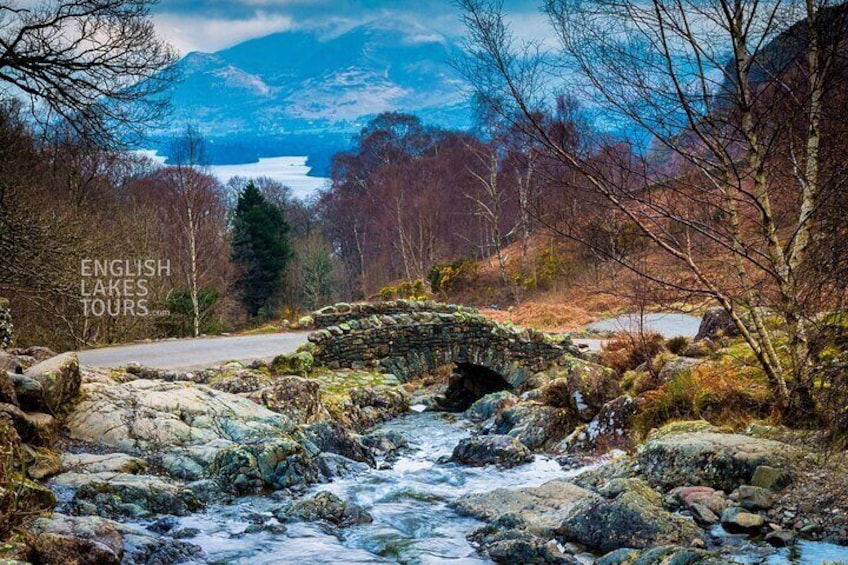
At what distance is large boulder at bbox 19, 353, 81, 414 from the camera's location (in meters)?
8.16

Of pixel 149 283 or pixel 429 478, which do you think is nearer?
pixel 429 478

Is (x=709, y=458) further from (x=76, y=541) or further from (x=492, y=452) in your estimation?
(x=76, y=541)

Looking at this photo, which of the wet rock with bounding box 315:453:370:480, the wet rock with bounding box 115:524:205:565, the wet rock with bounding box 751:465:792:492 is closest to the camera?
the wet rock with bounding box 115:524:205:565

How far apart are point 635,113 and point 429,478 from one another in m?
5.64

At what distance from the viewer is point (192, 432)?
8930mm

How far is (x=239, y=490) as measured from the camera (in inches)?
314

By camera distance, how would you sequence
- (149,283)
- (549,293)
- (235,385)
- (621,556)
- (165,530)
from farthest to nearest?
(549,293) < (149,283) < (235,385) < (165,530) < (621,556)

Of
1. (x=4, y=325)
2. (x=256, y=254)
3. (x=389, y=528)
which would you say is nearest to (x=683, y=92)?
(x=389, y=528)

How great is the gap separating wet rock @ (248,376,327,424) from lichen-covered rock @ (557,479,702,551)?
5680mm

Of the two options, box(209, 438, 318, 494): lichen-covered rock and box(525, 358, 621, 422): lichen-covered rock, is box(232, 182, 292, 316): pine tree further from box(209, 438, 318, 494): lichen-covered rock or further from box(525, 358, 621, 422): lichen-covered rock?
box(209, 438, 318, 494): lichen-covered rock

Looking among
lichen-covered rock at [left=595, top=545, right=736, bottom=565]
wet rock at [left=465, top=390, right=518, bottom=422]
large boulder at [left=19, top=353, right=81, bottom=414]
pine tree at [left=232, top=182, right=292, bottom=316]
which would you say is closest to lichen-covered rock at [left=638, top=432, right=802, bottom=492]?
lichen-covered rock at [left=595, top=545, right=736, bottom=565]

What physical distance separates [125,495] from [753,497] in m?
5.82

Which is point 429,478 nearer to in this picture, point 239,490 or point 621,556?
point 239,490

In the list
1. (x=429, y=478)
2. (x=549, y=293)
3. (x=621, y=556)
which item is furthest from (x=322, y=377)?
(x=549, y=293)
